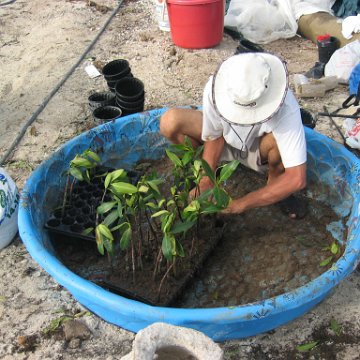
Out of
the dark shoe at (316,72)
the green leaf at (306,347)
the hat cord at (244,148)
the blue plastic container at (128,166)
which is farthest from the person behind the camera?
the dark shoe at (316,72)

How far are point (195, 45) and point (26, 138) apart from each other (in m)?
1.60

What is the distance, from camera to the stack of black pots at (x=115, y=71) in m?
2.86

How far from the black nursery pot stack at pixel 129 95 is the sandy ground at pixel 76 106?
10.0 inches

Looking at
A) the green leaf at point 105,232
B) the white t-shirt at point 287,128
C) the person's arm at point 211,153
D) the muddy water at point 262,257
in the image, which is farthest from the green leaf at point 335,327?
the green leaf at point 105,232

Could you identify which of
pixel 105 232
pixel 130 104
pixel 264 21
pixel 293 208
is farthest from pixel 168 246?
pixel 264 21

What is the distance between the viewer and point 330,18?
145 inches

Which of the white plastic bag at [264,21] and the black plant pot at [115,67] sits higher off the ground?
the black plant pot at [115,67]

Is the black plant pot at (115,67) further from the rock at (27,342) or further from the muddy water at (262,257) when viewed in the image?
the rock at (27,342)

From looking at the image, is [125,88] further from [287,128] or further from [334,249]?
[334,249]

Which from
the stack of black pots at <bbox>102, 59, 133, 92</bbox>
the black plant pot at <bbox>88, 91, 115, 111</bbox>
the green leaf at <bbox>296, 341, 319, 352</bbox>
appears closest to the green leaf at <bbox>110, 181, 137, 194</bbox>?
the green leaf at <bbox>296, 341, 319, 352</bbox>

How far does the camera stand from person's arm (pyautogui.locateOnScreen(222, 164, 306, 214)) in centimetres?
175

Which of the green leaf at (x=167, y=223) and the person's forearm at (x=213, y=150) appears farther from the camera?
the person's forearm at (x=213, y=150)

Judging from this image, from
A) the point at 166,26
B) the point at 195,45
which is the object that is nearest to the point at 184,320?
the point at 195,45

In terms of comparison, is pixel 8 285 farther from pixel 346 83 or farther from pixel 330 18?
pixel 330 18
